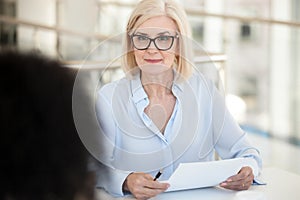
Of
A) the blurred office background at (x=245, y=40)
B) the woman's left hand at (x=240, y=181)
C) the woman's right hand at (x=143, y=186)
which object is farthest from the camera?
the blurred office background at (x=245, y=40)

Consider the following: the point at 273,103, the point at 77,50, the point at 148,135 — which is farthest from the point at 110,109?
the point at 77,50

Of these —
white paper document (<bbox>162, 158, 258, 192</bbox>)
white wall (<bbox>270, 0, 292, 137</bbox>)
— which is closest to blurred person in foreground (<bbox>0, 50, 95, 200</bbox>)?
white paper document (<bbox>162, 158, 258, 192</bbox>)

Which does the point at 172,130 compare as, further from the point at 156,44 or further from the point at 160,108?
the point at 156,44

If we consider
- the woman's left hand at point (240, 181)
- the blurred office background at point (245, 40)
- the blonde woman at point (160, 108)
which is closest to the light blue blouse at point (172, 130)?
the blonde woman at point (160, 108)

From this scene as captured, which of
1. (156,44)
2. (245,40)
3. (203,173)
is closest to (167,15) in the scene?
(156,44)

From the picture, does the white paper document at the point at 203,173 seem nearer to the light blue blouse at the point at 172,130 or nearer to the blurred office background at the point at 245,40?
the light blue blouse at the point at 172,130

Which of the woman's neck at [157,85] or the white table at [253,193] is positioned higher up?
the woman's neck at [157,85]

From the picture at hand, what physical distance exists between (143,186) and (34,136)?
83 cm

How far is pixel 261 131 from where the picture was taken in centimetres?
406

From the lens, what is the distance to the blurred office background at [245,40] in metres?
3.71

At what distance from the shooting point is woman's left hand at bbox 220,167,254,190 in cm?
124

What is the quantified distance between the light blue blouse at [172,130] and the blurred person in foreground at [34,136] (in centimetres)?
84

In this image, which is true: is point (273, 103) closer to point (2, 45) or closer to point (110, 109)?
point (110, 109)

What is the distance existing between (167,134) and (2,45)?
3.09ft
